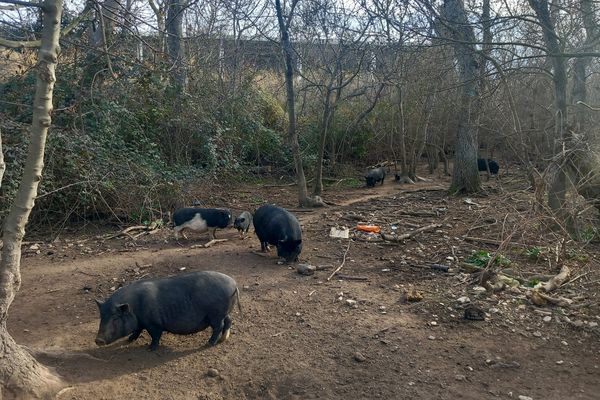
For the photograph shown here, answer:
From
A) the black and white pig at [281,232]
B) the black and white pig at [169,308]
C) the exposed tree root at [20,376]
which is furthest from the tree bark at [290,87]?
the exposed tree root at [20,376]

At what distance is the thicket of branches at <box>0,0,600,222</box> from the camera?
8.62 m

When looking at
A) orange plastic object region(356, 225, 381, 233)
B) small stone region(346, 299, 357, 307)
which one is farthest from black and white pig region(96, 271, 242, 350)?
orange plastic object region(356, 225, 381, 233)

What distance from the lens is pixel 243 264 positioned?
861cm

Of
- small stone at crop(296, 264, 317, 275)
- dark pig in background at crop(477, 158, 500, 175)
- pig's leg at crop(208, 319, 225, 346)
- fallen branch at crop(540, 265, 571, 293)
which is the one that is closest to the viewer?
pig's leg at crop(208, 319, 225, 346)

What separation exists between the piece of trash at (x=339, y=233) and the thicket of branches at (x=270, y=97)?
3.12 meters

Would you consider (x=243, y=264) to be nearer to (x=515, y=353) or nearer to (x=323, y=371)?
(x=323, y=371)

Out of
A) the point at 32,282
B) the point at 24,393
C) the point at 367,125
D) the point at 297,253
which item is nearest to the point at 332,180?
the point at 367,125

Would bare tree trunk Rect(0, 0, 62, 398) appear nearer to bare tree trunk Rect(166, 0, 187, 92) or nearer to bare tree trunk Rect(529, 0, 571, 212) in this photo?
bare tree trunk Rect(529, 0, 571, 212)

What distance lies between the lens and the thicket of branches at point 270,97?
340 inches

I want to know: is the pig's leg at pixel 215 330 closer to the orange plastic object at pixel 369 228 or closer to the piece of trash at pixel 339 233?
the piece of trash at pixel 339 233

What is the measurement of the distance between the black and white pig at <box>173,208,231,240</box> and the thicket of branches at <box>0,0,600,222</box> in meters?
1.49

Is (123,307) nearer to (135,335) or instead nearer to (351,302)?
(135,335)

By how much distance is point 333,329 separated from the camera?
6.14m

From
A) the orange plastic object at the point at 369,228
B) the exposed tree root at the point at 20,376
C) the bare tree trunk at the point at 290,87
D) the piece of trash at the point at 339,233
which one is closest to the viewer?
the exposed tree root at the point at 20,376
